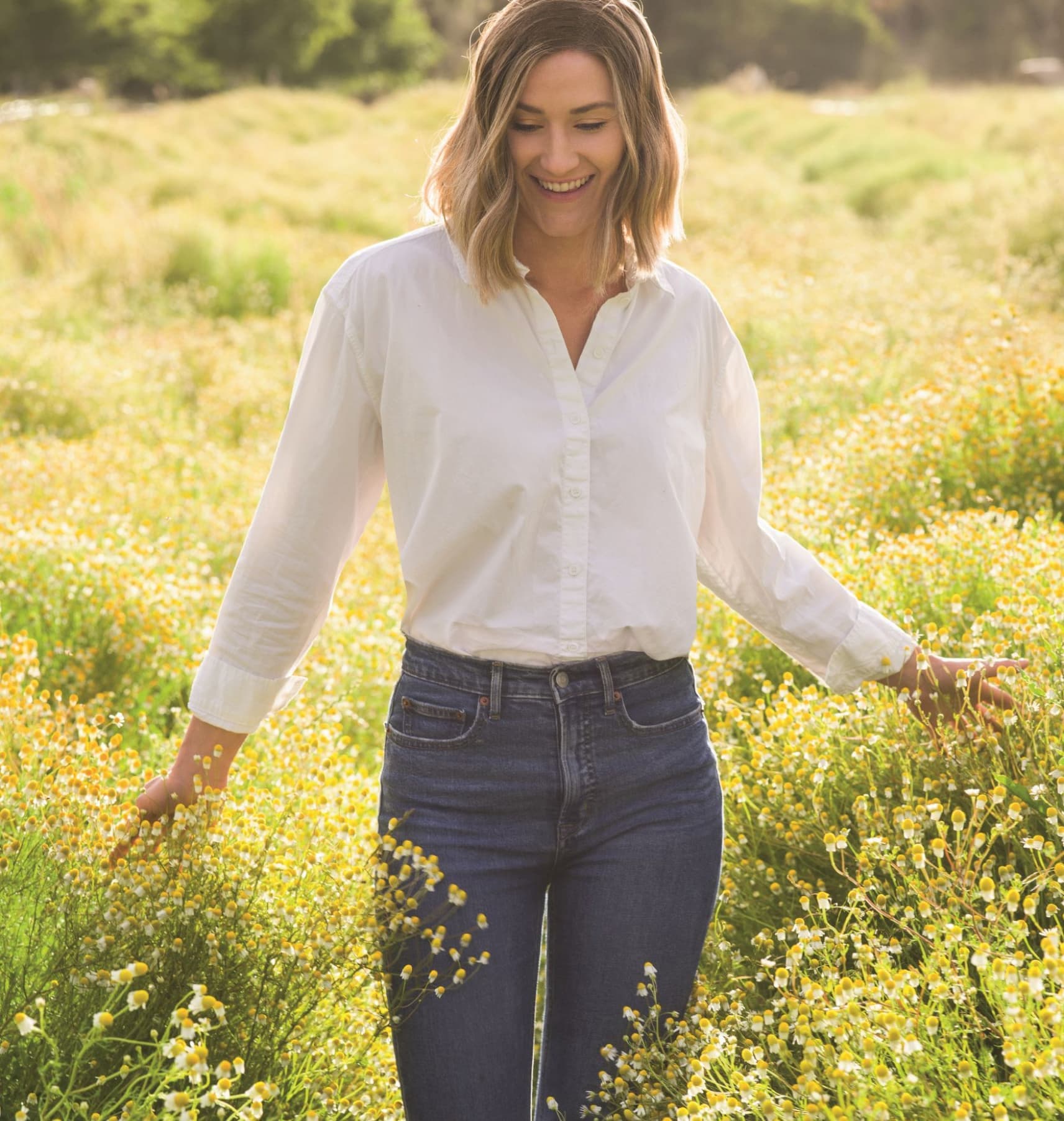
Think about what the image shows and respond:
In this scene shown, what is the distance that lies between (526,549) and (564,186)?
0.65 m

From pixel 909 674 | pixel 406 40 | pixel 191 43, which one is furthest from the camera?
pixel 406 40

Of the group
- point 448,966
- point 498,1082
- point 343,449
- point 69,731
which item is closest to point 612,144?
point 343,449

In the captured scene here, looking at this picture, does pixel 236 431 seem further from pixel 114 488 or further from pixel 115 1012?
pixel 115 1012

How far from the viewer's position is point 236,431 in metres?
8.26

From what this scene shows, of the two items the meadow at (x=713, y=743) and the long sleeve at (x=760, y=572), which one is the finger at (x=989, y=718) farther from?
the long sleeve at (x=760, y=572)

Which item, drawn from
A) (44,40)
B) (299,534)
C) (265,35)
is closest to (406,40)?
(265,35)

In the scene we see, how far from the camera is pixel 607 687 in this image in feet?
7.29

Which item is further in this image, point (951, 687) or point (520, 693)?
point (951, 687)

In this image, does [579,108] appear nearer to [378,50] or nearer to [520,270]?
[520,270]

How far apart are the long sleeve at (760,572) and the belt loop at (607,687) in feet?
1.55

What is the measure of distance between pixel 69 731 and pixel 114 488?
2976 millimetres

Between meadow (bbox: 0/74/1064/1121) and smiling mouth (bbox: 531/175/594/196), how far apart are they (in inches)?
10.8

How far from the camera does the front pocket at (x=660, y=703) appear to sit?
7.38ft

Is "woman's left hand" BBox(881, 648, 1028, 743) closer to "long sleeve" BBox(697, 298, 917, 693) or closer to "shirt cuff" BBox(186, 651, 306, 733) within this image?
"long sleeve" BBox(697, 298, 917, 693)
